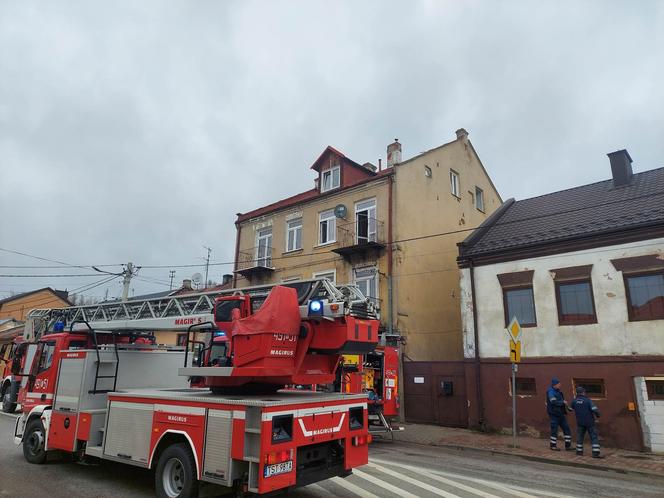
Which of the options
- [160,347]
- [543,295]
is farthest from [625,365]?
[160,347]

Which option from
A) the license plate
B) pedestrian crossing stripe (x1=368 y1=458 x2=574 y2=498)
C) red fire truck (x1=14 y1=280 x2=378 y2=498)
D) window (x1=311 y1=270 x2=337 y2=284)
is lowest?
pedestrian crossing stripe (x1=368 y1=458 x2=574 y2=498)

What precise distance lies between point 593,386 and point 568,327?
175 centimetres

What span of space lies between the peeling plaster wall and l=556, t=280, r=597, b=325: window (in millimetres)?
157

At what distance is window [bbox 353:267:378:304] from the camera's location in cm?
2077

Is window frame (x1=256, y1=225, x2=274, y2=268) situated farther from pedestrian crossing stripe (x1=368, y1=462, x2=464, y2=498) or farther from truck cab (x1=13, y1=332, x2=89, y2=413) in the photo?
pedestrian crossing stripe (x1=368, y1=462, x2=464, y2=498)

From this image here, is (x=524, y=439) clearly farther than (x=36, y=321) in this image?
Yes

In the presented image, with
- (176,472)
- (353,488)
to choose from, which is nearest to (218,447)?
(176,472)

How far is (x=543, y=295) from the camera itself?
585 inches

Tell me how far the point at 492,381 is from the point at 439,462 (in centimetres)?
573

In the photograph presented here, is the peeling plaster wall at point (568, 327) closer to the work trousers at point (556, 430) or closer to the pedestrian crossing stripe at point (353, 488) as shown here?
the work trousers at point (556, 430)

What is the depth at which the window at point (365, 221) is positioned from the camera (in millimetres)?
21531

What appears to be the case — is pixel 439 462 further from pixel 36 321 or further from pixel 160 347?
pixel 36 321

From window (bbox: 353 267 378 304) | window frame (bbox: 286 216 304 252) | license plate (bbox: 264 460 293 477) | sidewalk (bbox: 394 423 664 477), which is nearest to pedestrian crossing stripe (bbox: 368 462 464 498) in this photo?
license plate (bbox: 264 460 293 477)

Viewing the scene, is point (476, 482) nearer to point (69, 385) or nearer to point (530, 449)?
point (530, 449)
